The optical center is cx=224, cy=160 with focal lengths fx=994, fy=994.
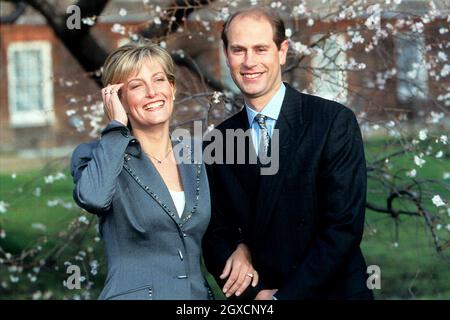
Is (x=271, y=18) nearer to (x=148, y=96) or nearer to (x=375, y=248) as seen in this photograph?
(x=148, y=96)

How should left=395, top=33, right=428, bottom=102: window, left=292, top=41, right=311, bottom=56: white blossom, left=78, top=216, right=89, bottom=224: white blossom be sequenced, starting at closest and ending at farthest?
left=292, top=41, right=311, bottom=56: white blossom, left=78, top=216, right=89, bottom=224: white blossom, left=395, top=33, right=428, bottom=102: window

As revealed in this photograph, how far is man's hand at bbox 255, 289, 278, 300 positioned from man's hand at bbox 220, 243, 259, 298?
0.17 ft

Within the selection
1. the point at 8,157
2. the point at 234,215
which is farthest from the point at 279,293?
the point at 8,157

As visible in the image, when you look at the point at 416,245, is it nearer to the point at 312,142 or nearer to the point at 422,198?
the point at 422,198

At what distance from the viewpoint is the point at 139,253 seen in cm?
383

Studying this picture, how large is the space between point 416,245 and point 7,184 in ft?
23.6

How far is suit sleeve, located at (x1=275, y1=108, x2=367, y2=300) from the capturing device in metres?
3.83

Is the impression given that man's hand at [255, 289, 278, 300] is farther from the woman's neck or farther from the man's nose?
the man's nose

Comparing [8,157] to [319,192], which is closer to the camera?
[319,192]

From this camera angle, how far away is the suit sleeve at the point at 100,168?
3.71 m

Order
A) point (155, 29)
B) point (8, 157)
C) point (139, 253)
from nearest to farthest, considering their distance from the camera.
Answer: point (139, 253), point (155, 29), point (8, 157)

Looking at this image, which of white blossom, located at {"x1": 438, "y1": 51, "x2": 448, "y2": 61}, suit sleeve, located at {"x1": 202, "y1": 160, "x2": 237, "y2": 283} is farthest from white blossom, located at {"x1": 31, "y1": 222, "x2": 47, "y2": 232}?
suit sleeve, located at {"x1": 202, "y1": 160, "x2": 237, "y2": 283}

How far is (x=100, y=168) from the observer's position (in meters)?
3.76

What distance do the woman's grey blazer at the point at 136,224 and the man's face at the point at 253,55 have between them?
517 mm
